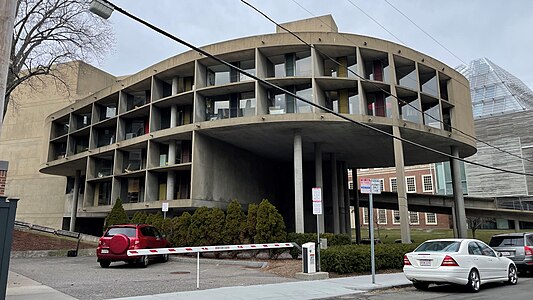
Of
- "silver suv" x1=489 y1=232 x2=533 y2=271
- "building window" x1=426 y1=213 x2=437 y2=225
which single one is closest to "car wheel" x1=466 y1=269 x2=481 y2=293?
"silver suv" x1=489 y1=232 x2=533 y2=271

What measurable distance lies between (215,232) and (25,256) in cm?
1137

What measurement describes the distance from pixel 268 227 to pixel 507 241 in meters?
10.3

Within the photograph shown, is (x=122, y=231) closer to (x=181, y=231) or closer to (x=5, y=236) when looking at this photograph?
(x=181, y=231)

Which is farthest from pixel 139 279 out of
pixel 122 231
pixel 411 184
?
pixel 411 184

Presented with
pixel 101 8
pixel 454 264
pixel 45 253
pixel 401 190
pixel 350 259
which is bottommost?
pixel 45 253

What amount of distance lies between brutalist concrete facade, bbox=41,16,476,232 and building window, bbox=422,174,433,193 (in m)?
37.4

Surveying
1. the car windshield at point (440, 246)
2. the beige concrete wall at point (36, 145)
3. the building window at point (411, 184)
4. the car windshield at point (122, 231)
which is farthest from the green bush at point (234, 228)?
the building window at point (411, 184)

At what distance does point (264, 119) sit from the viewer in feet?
76.7

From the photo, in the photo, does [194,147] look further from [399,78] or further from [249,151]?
[399,78]

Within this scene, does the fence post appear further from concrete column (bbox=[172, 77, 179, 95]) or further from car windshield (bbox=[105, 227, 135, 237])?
concrete column (bbox=[172, 77, 179, 95])

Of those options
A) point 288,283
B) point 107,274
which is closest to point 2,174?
point 107,274

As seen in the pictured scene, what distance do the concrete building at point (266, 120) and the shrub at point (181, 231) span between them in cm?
243

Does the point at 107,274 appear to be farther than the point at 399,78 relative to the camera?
No

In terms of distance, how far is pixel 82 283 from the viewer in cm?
1177
